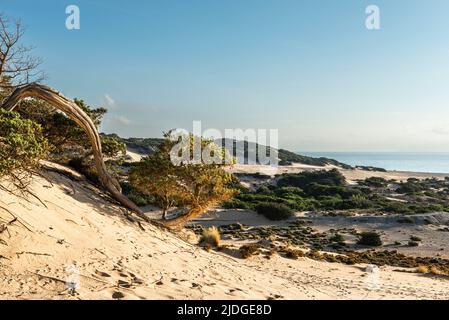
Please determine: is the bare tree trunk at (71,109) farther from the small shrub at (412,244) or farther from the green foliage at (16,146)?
the small shrub at (412,244)

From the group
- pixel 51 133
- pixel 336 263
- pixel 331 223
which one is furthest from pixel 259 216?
pixel 51 133

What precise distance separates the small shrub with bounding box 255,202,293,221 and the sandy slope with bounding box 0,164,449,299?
2232 cm

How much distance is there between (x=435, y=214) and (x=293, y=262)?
26.0 meters

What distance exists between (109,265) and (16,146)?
3.35m

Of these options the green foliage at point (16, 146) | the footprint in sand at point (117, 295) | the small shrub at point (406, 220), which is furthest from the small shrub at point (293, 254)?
the small shrub at point (406, 220)

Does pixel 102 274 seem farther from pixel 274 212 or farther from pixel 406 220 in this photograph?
pixel 406 220

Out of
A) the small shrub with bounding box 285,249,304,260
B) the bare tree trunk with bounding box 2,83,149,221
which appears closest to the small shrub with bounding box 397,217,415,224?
the small shrub with bounding box 285,249,304,260

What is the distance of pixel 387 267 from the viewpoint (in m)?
20.1

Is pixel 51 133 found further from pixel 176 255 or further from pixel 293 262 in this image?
pixel 293 262

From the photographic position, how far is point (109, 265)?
349 inches

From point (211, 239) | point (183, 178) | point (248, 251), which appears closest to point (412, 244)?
point (248, 251)

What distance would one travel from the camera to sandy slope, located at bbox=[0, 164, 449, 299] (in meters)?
7.59

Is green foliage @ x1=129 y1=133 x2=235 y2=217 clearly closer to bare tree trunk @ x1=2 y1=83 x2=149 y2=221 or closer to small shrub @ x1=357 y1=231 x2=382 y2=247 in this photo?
bare tree trunk @ x1=2 y1=83 x2=149 y2=221
